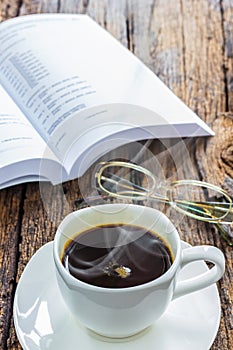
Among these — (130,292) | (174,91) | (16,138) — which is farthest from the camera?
(174,91)

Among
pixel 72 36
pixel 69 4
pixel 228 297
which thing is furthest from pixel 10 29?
pixel 228 297

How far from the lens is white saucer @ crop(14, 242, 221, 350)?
0.78m

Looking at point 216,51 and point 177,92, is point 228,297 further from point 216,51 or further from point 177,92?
point 216,51

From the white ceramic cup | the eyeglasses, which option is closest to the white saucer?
the white ceramic cup

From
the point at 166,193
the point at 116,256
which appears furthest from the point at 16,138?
the point at 116,256

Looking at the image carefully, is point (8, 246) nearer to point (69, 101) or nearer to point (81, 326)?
point (81, 326)

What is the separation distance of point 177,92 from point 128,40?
0.23 meters

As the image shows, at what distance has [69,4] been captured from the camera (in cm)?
158

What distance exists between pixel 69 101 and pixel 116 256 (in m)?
0.47

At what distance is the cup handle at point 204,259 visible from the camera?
78 centimetres

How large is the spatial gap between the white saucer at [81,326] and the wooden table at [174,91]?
1.5 inches

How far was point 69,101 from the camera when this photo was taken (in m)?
1.19

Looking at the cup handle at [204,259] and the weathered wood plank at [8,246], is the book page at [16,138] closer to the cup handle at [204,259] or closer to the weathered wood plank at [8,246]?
the weathered wood plank at [8,246]

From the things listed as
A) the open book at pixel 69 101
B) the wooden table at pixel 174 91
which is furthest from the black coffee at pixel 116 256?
the open book at pixel 69 101
